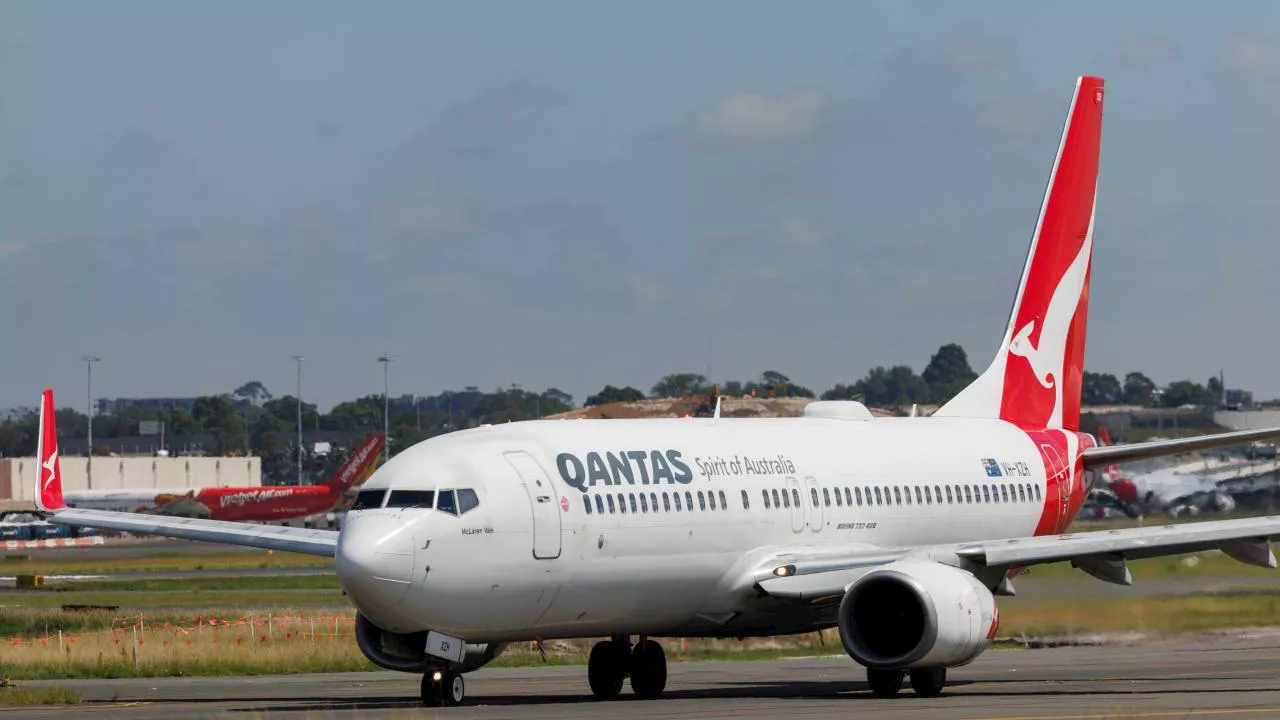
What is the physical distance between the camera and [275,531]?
107 ft

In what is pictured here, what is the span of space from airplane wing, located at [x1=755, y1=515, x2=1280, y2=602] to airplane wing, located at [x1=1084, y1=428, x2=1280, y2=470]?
4034mm

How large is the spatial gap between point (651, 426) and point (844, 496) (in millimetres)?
4066

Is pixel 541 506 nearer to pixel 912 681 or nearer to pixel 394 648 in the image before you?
pixel 394 648

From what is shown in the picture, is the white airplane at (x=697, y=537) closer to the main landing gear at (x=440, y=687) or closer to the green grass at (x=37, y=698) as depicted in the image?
the main landing gear at (x=440, y=687)

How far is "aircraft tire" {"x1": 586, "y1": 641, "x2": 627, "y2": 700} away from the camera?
31.8m

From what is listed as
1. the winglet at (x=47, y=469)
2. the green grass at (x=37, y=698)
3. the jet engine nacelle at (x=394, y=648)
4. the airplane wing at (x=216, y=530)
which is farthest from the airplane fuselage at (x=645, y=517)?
the winglet at (x=47, y=469)

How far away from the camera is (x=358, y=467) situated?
133625mm

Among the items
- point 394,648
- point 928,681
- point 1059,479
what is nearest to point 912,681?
point 928,681

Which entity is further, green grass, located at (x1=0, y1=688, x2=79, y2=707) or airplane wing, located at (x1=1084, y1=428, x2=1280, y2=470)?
airplane wing, located at (x1=1084, y1=428, x2=1280, y2=470)

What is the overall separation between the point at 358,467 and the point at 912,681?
105 metres

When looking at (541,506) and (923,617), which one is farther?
(923,617)

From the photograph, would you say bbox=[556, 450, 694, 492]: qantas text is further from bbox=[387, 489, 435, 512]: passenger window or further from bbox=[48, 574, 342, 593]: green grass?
bbox=[48, 574, 342, 593]: green grass

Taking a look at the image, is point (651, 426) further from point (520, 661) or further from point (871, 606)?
point (520, 661)

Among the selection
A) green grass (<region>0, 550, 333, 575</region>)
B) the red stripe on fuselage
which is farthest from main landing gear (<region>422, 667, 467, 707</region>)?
green grass (<region>0, 550, 333, 575</region>)
